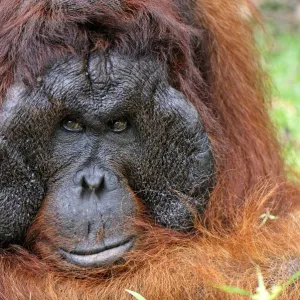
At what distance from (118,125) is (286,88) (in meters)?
2.73

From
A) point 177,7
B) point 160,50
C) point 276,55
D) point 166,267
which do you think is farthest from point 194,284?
point 276,55

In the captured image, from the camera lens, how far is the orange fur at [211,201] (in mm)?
2434

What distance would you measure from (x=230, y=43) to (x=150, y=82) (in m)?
0.66

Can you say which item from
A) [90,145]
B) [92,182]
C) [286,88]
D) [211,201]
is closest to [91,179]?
[92,182]

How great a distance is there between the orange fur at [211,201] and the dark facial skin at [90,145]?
6 cm

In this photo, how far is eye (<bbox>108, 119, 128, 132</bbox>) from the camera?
8.23 feet

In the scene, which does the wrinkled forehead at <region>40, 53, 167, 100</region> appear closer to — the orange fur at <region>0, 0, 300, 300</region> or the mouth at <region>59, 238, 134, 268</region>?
the orange fur at <region>0, 0, 300, 300</region>

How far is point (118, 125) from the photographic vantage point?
251 cm

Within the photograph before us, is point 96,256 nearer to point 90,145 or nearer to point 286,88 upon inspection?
point 90,145

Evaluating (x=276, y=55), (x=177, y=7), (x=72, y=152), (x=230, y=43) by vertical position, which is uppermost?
(x=177, y=7)

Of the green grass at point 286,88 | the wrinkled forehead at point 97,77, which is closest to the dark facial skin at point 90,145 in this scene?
the wrinkled forehead at point 97,77

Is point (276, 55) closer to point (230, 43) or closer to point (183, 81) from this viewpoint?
point (230, 43)

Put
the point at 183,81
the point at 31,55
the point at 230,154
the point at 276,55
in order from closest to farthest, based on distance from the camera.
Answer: the point at 31,55
the point at 183,81
the point at 230,154
the point at 276,55

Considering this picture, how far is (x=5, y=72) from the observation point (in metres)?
2.45
